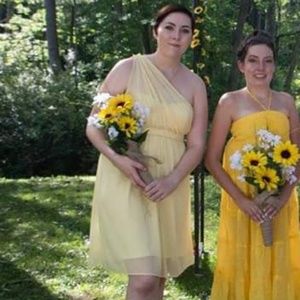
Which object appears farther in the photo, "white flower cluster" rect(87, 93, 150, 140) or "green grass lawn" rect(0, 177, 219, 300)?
"green grass lawn" rect(0, 177, 219, 300)

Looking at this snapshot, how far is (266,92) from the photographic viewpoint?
3.95 metres

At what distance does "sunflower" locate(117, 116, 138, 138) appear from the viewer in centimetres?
355

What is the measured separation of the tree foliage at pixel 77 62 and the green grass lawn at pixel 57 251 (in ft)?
5.87

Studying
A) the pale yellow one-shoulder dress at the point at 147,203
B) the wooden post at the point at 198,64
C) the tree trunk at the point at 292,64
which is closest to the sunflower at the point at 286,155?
the pale yellow one-shoulder dress at the point at 147,203

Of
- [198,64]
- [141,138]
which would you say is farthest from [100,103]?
[198,64]

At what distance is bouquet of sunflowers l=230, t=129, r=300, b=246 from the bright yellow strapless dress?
0.11 metres

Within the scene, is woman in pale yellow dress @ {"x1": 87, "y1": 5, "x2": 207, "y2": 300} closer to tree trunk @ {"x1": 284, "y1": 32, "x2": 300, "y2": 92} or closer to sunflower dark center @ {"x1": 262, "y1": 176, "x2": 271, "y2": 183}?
sunflower dark center @ {"x1": 262, "y1": 176, "x2": 271, "y2": 183}

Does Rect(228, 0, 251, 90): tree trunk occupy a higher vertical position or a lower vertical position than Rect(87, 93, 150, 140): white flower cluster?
higher

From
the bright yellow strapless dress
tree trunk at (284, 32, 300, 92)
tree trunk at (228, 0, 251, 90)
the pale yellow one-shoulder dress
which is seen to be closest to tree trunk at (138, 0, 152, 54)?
tree trunk at (228, 0, 251, 90)

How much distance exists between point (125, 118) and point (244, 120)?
794mm

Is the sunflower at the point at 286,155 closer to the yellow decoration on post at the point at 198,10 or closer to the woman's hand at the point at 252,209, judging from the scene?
the woman's hand at the point at 252,209

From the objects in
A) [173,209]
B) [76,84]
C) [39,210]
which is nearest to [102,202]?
[173,209]

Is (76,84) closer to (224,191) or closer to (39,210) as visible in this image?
(39,210)

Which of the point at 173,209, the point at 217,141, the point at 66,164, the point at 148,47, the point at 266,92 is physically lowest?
the point at 66,164
